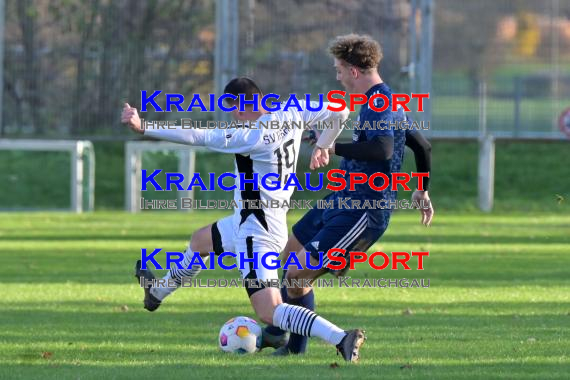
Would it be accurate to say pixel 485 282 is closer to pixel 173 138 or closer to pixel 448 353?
pixel 448 353

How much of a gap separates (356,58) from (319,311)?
3396 millimetres

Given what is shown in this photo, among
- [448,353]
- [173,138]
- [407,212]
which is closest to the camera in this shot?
[173,138]

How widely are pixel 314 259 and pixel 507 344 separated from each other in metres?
1.66

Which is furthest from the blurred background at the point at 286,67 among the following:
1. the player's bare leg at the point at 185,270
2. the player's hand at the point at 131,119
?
the player's hand at the point at 131,119

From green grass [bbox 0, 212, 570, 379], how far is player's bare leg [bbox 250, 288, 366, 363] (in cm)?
17

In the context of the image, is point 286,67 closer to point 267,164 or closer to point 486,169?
point 486,169

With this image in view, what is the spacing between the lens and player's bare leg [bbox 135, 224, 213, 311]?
33.0ft

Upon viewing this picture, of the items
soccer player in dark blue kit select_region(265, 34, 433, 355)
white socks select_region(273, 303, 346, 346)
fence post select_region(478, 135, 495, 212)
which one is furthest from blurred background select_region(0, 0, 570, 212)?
white socks select_region(273, 303, 346, 346)

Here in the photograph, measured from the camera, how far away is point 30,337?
1059 centimetres

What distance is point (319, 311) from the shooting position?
12188 mm

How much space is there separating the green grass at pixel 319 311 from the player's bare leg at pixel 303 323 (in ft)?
0.55

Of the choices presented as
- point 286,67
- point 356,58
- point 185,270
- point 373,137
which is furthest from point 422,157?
point 286,67

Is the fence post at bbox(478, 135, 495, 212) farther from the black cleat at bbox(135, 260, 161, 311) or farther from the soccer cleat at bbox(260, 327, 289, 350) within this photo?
the soccer cleat at bbox(260, 327, 289, 350)

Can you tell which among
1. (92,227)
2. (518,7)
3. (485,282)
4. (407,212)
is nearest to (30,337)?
(485,282)
